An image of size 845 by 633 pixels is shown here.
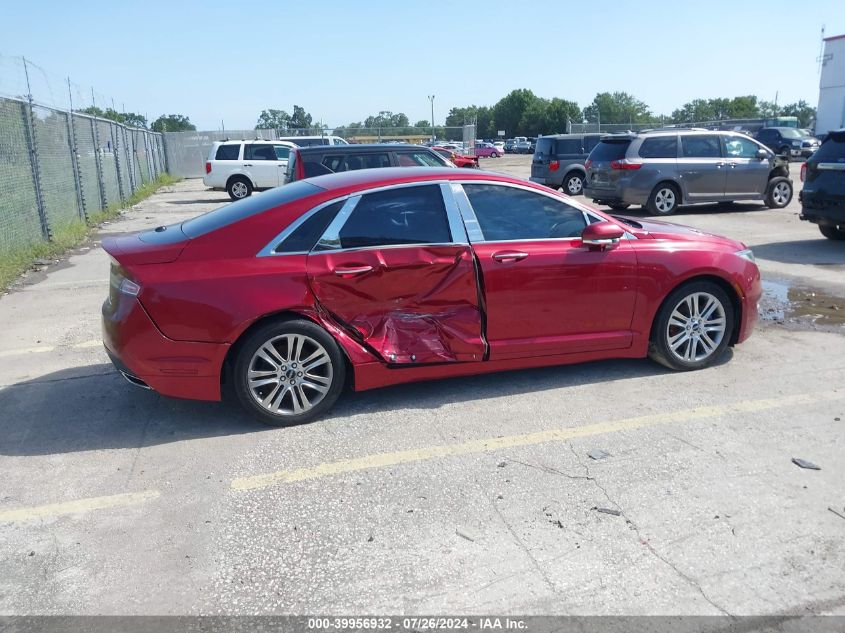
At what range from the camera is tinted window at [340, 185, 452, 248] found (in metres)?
4.73

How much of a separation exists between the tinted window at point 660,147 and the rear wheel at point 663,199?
2.17 feet

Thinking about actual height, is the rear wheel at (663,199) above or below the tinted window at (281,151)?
below

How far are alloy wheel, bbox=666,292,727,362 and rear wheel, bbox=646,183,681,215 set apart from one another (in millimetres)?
10065

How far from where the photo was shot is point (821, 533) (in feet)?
10.9

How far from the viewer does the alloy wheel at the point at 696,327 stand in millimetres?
5359

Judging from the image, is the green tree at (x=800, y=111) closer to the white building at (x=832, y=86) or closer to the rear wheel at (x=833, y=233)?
the white building at (x=832, y=86)

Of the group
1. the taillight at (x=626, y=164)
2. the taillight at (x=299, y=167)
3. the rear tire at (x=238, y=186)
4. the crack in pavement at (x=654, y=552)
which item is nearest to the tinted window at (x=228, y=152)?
the rear tire at (x=238, y=186)

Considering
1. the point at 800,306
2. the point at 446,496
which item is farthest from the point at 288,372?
the point at 800,306

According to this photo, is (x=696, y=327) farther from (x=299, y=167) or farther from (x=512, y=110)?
(x=512, y=110)

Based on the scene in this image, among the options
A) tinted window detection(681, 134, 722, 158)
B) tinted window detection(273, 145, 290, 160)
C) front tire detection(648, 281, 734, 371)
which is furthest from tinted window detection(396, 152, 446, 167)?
tinted window detection(273, 145, 290, 160)

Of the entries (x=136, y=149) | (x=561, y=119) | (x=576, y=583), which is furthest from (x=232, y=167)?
(x=561, y=119)

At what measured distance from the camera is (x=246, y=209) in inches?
191

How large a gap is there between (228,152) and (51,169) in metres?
10.1

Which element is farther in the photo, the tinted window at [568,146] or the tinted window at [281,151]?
the tinted window at [281,151]
